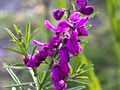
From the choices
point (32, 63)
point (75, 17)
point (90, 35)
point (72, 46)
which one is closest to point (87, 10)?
point (75, 17)

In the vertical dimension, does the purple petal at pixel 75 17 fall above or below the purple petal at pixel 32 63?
above

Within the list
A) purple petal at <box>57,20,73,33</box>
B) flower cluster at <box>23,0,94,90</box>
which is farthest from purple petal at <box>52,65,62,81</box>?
purple petal at <box>57,20,73,33</box>

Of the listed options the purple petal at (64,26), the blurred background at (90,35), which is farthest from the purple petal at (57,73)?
the blurred background at (90,35)

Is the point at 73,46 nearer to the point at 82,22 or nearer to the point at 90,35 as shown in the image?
the point at 82,22

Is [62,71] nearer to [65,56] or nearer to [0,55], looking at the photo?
[65,56]

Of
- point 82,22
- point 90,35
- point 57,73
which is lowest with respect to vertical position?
point 90,35

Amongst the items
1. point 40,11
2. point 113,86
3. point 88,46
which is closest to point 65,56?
point 113,86

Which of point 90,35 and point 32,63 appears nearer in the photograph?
point 32,63

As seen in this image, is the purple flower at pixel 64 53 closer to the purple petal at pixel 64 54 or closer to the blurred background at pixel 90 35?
the purple petal at pixel 64 54
